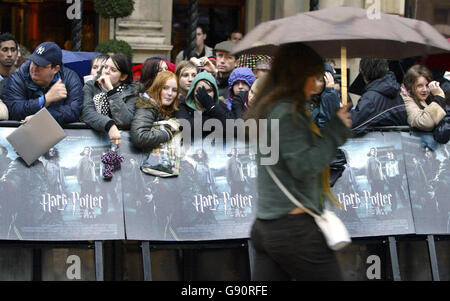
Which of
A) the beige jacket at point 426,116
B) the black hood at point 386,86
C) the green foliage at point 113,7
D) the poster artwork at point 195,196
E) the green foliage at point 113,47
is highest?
the green foliage at point 113,7

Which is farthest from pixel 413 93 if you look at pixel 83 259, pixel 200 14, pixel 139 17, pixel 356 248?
pixel 200 14

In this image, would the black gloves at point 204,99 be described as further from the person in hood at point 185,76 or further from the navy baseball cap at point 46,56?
the navy baseball cap at point 46,56

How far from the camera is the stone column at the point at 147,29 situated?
13.7m

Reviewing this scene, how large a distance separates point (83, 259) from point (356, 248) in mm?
2429

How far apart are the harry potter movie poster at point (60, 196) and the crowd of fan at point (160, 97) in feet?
0.93

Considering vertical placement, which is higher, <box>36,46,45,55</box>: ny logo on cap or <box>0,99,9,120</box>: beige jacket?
<box>36,46,45,55</box>: ny logo on cap

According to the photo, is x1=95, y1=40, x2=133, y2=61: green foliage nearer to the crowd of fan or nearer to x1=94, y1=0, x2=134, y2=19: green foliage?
x1=94, y1=0, x2=134, y2=19: green foliage

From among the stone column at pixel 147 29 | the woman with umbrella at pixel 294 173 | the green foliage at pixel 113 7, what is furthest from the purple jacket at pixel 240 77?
the stone column at pixel 147 29

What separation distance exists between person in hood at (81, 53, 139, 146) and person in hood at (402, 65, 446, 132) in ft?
8.43

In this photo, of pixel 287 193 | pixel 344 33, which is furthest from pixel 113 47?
pixel 287 193

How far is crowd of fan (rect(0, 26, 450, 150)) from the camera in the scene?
764 centimetres

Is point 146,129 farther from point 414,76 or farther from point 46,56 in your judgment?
point 414,76

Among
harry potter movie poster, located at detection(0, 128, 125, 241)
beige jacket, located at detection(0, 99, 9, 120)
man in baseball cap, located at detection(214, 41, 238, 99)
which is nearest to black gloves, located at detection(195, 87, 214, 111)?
harry potter movie poster, located at detection(0, 128, 125, 241)
